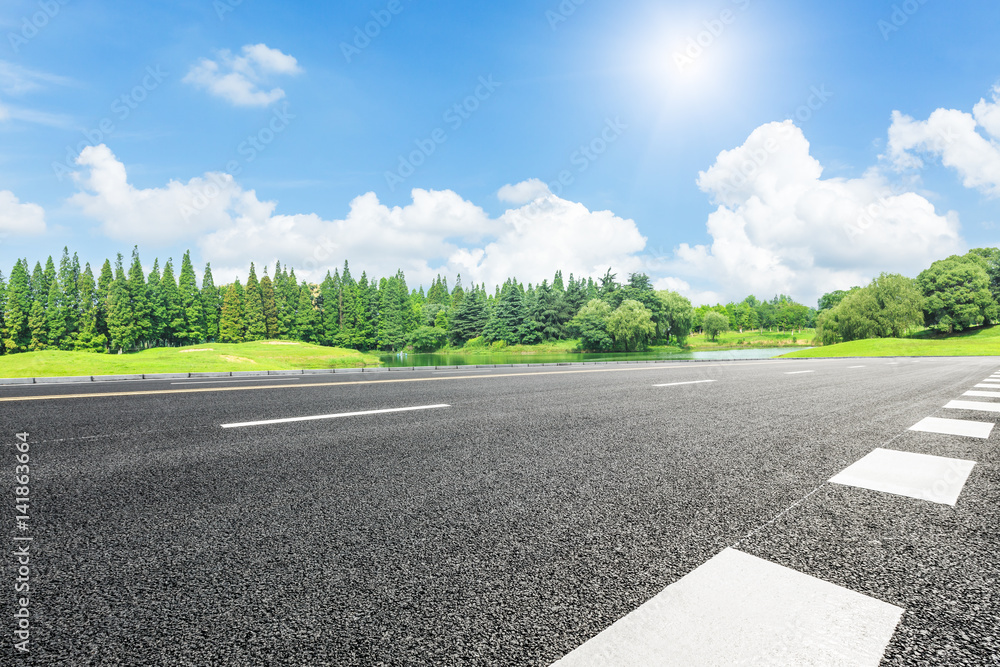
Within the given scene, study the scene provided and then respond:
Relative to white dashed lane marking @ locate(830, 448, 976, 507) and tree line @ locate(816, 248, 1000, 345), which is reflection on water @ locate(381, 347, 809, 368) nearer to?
tree line @ locate(816, 248, 1000, 345)

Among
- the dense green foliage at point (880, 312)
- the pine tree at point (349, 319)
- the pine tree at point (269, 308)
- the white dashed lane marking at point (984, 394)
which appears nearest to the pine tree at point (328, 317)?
the pine tree at point (349, 319)

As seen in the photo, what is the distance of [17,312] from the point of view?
5347 cm

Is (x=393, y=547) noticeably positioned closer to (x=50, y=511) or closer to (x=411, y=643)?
(x=411, y=643)

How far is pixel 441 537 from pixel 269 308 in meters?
78.3

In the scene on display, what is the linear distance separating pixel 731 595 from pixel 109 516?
292 cm

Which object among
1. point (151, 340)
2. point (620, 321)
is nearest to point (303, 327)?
point (151, 340)

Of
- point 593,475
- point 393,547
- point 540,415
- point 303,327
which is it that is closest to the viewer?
point 393,547

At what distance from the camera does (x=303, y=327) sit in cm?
7338

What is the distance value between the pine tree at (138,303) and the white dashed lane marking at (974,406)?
7643cm

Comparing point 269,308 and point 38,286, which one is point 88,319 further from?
point 269,308

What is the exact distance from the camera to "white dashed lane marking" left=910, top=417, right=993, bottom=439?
4312 millimetres

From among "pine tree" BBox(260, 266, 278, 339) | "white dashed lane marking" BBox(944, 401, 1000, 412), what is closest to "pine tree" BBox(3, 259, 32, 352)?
"pine tree" BBox(260, 266, 278, 339)

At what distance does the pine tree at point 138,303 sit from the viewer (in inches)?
2333

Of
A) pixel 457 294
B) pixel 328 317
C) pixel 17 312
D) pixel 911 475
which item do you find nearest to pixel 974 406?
pixel 911 475
